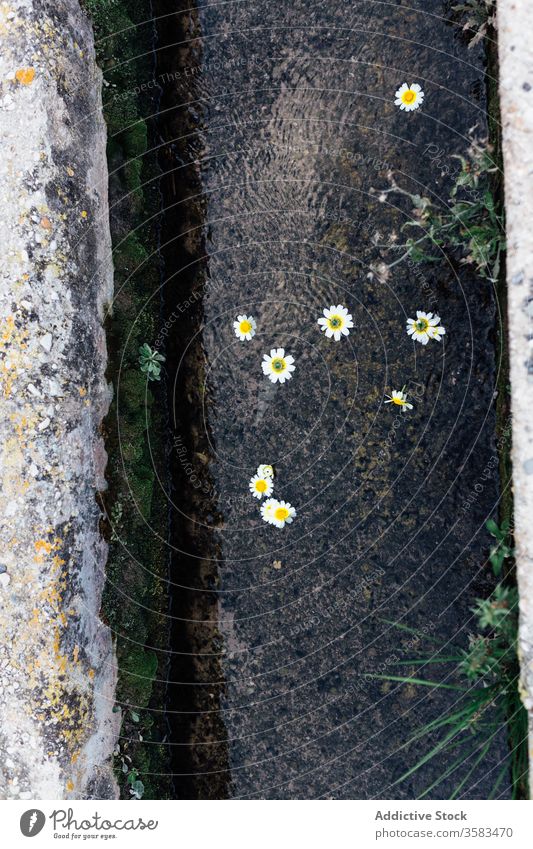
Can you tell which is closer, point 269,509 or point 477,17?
point 477,17

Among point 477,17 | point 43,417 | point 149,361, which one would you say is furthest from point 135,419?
point 477,17

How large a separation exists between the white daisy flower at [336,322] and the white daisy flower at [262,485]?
591 millimetres

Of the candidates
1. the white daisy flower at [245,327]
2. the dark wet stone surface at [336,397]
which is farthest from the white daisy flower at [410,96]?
the white daisy flower at [245,327]

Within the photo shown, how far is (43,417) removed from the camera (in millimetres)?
2182

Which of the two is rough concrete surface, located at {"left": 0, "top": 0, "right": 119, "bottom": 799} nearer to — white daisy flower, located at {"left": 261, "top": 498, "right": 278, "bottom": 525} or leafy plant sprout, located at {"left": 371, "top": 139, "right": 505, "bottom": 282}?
white daisy flower, located at {"left": 261, "top": 498, "right": 278, "bottom": 525}

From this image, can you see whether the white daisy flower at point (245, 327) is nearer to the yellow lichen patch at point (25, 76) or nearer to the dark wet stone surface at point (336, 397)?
the dark wet stone surface at point (336, 397)

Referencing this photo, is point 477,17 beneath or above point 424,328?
above

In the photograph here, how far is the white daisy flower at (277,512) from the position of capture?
103 inches

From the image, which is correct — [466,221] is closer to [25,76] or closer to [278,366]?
[278,366]

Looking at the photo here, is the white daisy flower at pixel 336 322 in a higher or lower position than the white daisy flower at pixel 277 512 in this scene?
higher

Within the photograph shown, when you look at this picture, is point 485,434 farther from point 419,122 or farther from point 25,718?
point 25,718

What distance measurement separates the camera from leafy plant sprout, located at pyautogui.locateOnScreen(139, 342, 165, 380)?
8.45ft

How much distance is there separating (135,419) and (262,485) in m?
0.54
